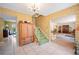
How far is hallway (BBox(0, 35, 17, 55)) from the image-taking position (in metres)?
1.91

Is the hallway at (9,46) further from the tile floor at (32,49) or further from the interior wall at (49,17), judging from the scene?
the interior wall at (49,17)

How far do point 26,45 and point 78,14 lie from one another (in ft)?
4.37

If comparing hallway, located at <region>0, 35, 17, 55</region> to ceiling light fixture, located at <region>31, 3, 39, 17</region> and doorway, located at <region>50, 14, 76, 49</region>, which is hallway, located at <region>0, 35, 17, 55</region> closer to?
ceiling light fixture, located at <region>31, 3, 39, 17</region>

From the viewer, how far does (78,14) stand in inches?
73.2

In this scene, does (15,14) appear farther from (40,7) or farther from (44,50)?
(44,50)

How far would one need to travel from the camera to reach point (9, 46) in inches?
77.2

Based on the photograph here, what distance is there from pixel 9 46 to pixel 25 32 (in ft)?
1.55

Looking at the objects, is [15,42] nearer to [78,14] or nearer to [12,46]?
[12,46]

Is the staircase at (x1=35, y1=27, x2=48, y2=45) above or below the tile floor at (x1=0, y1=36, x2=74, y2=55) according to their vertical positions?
above

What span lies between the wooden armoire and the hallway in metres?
0.16

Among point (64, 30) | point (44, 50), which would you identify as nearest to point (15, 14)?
point (44, 50)

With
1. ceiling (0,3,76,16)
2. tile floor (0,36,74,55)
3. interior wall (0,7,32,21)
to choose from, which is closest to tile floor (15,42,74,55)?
tile floor (0,36,74,55)

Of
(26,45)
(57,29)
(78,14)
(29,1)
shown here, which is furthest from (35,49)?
(78,14)

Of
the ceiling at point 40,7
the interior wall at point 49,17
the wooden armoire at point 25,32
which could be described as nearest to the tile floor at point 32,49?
the wooden armoire at point 25,32
